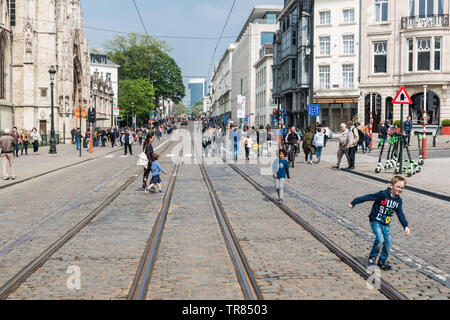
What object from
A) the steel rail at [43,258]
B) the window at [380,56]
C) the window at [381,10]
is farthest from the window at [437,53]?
the steel rail at [43,258]

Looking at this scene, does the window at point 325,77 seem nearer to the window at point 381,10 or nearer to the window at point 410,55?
the window at point 381,10

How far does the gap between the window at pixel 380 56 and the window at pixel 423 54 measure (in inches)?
107

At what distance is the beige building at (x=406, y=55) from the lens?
133ft

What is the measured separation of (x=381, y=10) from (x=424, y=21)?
148 inches

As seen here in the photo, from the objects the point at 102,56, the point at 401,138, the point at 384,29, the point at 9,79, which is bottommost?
the point at 401,138

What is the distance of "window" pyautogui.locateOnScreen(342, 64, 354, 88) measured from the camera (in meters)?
48.2

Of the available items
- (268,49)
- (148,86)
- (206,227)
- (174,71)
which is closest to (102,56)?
(174,71)

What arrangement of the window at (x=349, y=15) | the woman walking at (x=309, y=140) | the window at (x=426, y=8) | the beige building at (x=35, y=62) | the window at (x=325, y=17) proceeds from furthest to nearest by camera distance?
the window at (x=325, y=17), the window at (x=349, y=15), the beige building at (x=35, y=62), the window at (x=426, y=8), the woman walking at (x=309, y=140)

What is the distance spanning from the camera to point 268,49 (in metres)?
75.9

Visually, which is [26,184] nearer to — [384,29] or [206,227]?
[206,227]

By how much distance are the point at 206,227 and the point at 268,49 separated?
2733 inches

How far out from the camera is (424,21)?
1607 inches

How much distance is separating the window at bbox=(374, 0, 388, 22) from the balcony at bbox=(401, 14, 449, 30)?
1750 millimetres

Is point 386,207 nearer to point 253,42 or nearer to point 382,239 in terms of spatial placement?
point 382,239
